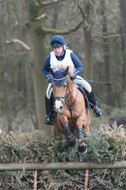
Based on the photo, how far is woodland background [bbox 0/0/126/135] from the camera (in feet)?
33.9

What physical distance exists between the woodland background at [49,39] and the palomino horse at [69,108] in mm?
2105

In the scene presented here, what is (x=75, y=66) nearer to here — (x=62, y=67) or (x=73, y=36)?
(x=62, y=67)

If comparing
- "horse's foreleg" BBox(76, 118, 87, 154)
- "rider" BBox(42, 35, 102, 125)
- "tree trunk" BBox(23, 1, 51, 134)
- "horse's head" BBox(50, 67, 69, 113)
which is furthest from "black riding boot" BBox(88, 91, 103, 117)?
"tree trunk" BBox(23, 1, 51, 134)

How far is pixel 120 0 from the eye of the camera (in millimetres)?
8664

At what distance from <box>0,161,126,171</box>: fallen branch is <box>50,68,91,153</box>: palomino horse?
0.48 metres

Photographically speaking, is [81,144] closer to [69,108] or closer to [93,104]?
[69,108]

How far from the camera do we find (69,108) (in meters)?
5.47

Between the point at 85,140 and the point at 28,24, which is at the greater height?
the point at 28,24

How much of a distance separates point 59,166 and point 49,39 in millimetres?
5022

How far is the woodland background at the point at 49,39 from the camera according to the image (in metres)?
10.3

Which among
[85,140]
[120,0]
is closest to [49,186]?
[85,140]

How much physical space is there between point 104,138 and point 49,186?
1321 mm

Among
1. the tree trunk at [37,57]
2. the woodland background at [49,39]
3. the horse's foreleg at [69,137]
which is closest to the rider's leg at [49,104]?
the horse's foreleg at [69,137]

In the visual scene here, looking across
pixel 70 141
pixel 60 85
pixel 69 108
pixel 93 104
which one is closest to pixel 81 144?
pixel 70 141
